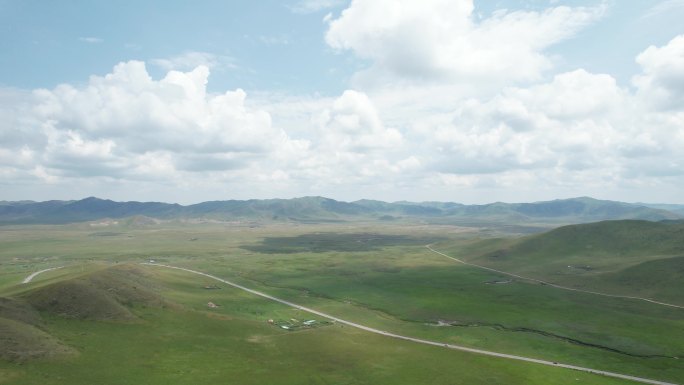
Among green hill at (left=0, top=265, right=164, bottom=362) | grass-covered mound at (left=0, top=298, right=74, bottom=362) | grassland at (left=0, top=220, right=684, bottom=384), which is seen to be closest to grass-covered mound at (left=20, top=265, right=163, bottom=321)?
green hill at (left=0, top=265, right=164, bottom=362)

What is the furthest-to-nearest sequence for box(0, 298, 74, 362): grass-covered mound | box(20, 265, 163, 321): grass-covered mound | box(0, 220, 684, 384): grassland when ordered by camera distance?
box(20, 265, 163, 321): grass-covered mound, box(0, 220, 684, 384): grassland, box(0, 298, 74, 362): grass-covered mound

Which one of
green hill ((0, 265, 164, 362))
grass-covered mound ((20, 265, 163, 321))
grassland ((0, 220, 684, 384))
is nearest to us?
green hill ((0, 265, 164, 362))

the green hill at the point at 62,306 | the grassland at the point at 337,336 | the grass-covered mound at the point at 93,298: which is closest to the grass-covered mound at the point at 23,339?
the green hill at the point at 62,306

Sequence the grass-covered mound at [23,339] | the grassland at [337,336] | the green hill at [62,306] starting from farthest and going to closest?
the grassland at [337,336] → the green hill at [62,306] → the grass-covered mound at [23,339]

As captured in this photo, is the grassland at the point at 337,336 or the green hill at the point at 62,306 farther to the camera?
the grassland at the point at 337,336

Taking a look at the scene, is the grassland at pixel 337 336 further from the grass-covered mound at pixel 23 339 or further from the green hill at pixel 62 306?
the grass-covered mound at pixel 23 339

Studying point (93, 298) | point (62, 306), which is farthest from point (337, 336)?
point (62, 306)

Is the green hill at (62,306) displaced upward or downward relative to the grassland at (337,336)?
upward

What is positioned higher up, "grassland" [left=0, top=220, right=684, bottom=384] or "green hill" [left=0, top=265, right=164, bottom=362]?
"green hill" [left=0, top=265, right=164, bottom=362]

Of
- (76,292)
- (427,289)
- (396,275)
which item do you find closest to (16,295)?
(76,292)

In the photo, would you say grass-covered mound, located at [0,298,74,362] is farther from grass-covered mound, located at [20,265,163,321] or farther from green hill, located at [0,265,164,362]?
grass-covered mound, located at [20,265,163,321]

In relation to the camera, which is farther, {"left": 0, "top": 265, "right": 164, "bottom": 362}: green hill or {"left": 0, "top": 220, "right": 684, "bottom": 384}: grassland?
{"left": 0, "top": 220, "right": 684, "bottom": 384}: grassland
